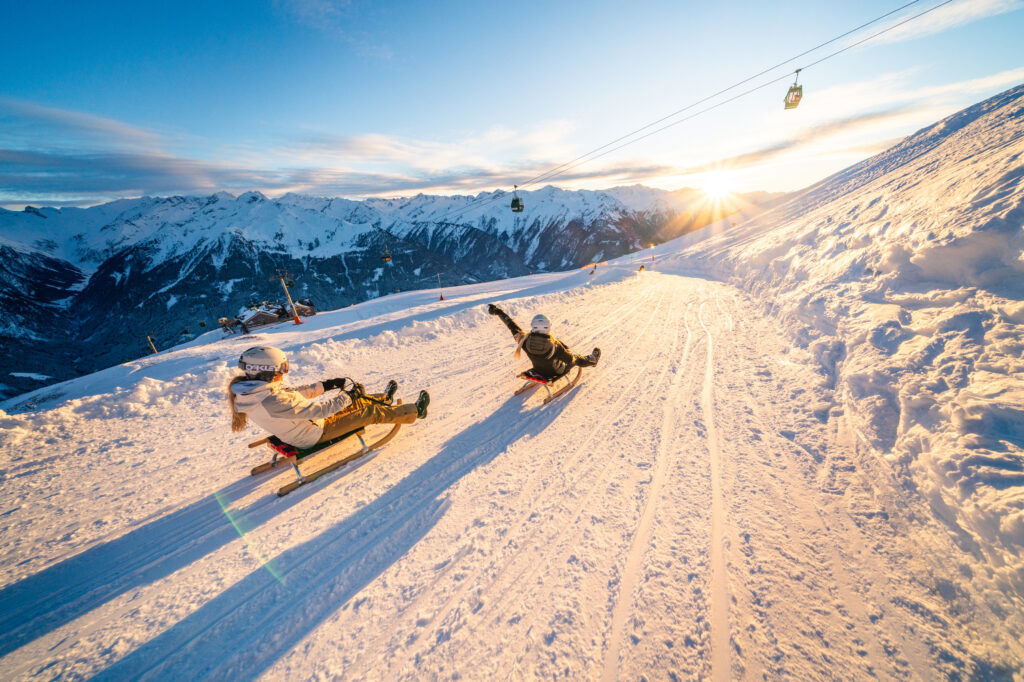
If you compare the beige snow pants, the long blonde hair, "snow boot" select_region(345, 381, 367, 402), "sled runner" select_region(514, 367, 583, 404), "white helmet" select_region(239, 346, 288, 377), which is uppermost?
"white helmet" select_region(239, 346, 288, 377)

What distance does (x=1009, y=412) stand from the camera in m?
3.66

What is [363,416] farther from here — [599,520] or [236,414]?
[599,520]

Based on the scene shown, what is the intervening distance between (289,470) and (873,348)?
→ 984 centimetres

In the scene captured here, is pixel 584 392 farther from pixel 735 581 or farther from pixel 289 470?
pixel 289 470

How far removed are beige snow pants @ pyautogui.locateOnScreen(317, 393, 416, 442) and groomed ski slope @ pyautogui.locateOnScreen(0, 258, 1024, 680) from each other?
0.52 m

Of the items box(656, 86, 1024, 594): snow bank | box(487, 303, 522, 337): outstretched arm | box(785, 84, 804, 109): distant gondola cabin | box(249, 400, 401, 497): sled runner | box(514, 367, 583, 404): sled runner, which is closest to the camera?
box(656, 86, 1024, 594): snow bank

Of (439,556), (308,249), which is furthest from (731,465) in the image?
(308,249)

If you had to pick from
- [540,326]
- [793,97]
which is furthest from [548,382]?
[793,97]

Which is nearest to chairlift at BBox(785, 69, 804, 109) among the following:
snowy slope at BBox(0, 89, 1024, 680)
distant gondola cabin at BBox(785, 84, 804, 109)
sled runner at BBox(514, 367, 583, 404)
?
distant gondola cabin at BBox(785, 84, 804, 109)

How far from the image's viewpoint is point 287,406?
4.21 meters

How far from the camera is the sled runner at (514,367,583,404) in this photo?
6.50 meters

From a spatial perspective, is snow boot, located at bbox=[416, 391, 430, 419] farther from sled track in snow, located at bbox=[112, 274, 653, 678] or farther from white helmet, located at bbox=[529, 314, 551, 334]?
white helmet, located at bbox=[529, 314, 551, 334]

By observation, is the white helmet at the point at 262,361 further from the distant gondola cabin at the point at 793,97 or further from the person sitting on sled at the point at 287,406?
the distant gondola cabin at the point at 793,97

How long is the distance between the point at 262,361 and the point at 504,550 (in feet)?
11.7
